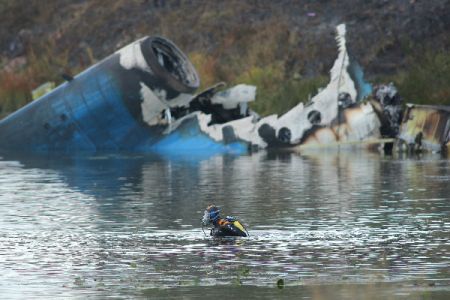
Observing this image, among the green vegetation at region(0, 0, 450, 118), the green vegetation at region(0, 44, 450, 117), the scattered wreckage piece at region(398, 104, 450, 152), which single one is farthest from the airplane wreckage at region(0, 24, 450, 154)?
the green vegetation at region(0, 0, 450, 118)

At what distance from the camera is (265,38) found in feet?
244

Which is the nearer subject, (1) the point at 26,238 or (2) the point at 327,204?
(1) the point at 26,238

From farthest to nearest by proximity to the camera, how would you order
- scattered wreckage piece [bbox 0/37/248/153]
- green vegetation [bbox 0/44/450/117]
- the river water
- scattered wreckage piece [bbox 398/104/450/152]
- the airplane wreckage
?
green vegetation [bbox 0/44/450/117] → scattered wreckage piece [bbox 0/37/248/153] → the airplane wreckage → scattered wreckage piece [bbox 398/104/450/152] → the river water

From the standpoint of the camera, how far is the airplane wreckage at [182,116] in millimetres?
50219

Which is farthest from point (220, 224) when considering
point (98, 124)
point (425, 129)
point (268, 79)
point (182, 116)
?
point (268, 79)

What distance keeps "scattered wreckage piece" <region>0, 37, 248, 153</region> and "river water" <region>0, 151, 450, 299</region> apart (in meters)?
6.61

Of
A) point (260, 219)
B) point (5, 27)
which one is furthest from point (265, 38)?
point (260, 219)

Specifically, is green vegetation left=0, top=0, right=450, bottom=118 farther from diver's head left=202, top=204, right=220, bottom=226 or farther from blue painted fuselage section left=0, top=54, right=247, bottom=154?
diver's head left=202, top=204, right=220, bottom=226

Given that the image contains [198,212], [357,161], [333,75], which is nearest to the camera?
[198,212]

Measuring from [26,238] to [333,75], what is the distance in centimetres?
2760

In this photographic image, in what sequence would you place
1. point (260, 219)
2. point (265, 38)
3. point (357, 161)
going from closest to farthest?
point (260, 219) < point (357, 161) < point (265, 38)

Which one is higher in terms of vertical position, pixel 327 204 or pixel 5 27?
pixel 5 27

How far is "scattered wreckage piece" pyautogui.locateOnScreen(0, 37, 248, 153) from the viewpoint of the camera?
50.4 metres

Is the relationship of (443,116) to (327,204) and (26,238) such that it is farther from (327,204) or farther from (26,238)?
(26,238)
